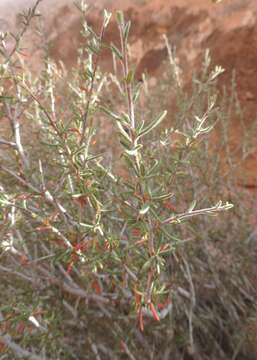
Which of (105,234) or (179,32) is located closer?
(105,234)

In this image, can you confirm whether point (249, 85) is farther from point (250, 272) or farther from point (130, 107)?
point (130, 107)

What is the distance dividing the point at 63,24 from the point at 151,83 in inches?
30.9

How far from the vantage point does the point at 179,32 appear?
2758mm

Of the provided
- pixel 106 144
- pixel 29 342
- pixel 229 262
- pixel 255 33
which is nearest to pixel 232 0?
pixel 255 33

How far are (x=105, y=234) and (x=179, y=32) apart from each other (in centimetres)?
202

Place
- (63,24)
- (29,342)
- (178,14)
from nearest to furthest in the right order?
(29,342), (178,14), (63,24)

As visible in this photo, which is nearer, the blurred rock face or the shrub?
the shrub

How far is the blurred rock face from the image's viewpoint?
2.50 meters

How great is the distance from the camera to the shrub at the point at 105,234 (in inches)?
35.0

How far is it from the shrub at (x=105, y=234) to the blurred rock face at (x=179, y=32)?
0.72 metres

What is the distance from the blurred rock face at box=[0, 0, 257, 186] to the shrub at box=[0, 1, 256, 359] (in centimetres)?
72

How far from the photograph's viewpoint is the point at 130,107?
73 cm

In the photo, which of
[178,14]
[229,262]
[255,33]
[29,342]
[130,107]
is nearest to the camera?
[130,107]

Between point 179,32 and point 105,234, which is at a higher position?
point 179,32
